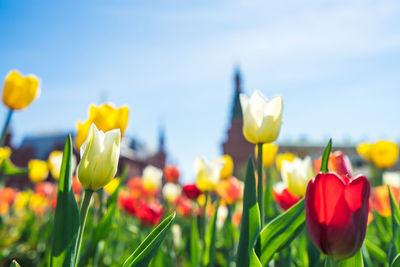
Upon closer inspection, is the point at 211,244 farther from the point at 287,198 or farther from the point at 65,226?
the point at 65,226

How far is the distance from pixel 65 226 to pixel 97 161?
0.18 meters

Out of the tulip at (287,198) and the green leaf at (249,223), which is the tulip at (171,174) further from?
the green leaf at (249,223)

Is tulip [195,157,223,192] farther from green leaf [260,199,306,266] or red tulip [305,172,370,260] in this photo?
red tulip [305,172,370,260]

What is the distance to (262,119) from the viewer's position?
1212mm

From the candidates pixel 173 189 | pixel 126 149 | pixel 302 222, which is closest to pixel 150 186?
pixel 173 189

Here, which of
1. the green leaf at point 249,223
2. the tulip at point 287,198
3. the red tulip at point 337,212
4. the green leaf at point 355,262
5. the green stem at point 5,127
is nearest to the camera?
the red tulip at point 337,212

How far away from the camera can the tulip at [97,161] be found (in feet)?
2.86

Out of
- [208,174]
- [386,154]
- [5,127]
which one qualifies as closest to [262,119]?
[208,174]

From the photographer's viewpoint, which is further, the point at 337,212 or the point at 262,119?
the point at 262,119

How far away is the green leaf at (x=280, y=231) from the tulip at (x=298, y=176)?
0.33 meters

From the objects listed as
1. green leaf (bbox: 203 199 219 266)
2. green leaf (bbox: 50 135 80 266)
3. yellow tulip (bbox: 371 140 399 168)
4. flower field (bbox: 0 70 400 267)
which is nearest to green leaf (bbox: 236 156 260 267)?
flower field (bbox: 0 70 400 267)

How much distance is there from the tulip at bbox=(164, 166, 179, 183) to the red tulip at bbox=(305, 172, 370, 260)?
3.29m

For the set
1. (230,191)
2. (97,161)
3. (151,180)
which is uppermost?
(97,161)

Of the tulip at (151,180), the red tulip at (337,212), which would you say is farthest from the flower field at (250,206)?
the tulip at (151,180)
